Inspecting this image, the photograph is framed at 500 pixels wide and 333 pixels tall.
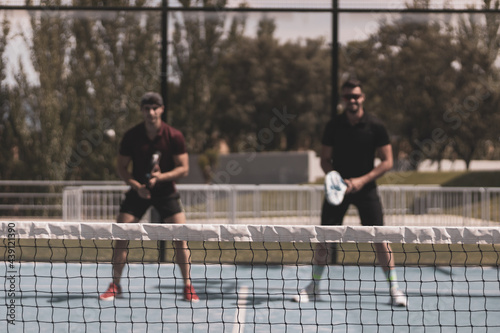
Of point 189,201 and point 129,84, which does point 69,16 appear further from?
point 189,201

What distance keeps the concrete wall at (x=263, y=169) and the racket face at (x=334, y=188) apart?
2820cm

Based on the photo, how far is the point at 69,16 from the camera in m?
23.8

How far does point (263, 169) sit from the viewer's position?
36.9 meters

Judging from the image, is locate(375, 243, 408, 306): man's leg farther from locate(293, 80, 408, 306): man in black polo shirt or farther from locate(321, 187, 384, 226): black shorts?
locate(321, 187, 384, 226): black shorts

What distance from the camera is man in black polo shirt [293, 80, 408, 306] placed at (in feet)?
19.4

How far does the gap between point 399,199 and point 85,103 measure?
11.6 m

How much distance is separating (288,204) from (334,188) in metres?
10.0

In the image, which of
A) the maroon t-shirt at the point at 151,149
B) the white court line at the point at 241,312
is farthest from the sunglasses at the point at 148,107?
the white court line at the point at 241,312

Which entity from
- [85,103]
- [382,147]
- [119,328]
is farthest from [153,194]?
[85,103]

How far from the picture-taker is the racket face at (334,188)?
5.80 metres

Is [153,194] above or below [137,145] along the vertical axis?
below

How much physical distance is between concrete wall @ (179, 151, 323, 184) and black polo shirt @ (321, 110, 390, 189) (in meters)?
28.0

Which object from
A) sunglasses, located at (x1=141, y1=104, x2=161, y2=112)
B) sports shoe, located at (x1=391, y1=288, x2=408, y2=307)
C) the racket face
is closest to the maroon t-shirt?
sunglasses, located at (x1=141, y1=104, x2=161, y2=112)

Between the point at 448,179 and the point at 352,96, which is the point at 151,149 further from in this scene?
the point at 448,179
